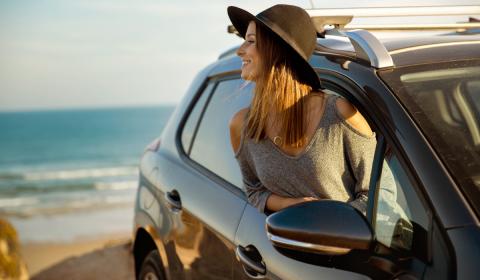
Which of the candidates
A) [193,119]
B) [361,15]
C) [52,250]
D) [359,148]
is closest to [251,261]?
[359,148]

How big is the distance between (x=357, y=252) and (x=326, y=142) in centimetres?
52

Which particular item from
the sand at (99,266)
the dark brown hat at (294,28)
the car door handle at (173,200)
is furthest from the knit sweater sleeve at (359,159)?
the sand at (99,266)

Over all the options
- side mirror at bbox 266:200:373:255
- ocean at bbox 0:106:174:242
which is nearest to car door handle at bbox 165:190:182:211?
side mirror at bbox 266:200:373:255

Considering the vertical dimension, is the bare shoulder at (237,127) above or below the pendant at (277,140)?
below

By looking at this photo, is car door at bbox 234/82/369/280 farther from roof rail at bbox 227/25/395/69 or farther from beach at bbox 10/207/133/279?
beach at bbox 10/207/133/279

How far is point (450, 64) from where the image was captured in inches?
95.3

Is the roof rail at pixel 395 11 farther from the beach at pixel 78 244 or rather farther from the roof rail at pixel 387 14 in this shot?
the beach at pixel 78 244

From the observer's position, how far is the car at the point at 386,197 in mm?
1965

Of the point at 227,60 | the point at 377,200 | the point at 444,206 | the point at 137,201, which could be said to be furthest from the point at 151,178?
the point at 444,206

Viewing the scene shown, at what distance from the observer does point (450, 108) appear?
7.61 ft

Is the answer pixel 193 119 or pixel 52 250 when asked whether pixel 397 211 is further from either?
pixel 52 250

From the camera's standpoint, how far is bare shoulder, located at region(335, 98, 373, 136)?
7.93ft

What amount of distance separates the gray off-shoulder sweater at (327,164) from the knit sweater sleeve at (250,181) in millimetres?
54

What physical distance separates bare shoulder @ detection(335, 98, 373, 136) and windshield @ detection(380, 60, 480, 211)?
171 mm
